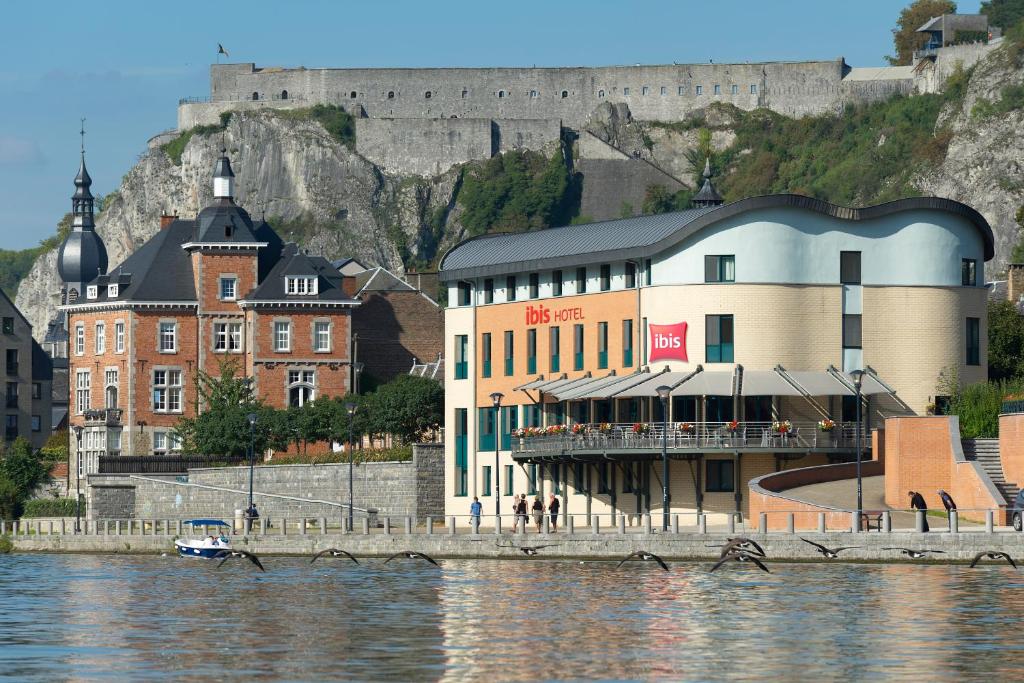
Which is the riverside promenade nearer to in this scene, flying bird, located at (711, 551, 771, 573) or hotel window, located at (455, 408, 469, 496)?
flying bird, located at (711, 551, 771, 573)

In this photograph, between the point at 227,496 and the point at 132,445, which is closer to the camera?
the point at 227,496

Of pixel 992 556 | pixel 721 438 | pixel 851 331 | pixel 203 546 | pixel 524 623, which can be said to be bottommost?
pixel 524 623

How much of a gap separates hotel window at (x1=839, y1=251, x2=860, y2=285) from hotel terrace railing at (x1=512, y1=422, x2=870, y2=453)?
5437 mm

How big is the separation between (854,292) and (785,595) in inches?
1168

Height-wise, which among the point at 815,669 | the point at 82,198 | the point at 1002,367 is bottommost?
the point at 815,669

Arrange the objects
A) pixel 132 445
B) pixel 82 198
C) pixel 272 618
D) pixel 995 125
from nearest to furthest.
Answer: pixel 272 618 < pixel 132 445 < pixel 995 125 < pixel 82 198

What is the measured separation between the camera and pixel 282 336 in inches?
4993

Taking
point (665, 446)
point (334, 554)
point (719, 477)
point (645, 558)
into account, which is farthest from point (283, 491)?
point (645, 558)

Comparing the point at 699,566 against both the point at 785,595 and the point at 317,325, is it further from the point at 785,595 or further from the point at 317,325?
the point at 317,325

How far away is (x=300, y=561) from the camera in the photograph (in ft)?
260

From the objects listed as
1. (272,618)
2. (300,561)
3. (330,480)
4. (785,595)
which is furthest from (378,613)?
(330,480)

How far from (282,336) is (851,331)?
45.1 meters

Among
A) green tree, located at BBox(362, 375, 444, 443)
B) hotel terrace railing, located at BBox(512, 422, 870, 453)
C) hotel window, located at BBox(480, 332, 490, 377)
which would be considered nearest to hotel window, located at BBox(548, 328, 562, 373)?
hotel window, located at BBox(480, 332, 490, 377)

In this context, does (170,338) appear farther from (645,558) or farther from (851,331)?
(645,558)
